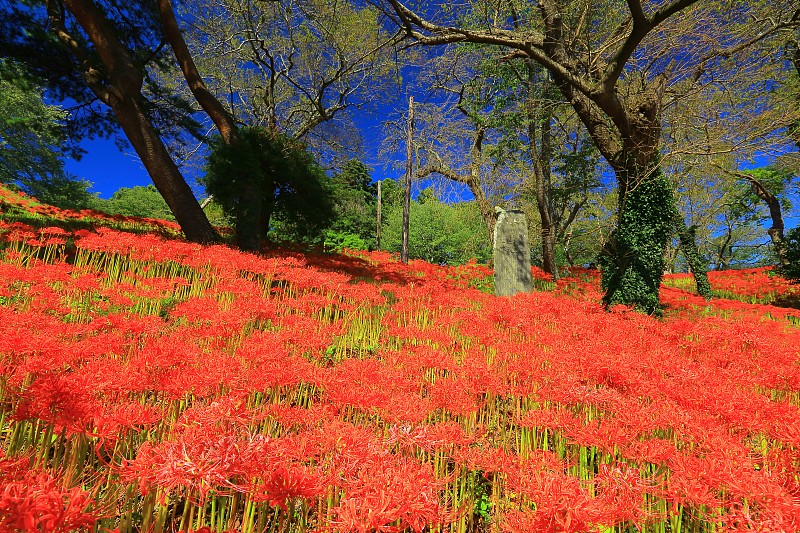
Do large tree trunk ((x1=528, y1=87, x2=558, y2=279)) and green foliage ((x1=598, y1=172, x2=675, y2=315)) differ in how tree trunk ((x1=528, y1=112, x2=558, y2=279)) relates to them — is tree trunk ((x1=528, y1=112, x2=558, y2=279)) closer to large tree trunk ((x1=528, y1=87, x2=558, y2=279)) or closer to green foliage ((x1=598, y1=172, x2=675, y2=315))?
large tree trunk ((x1=528, y1=87, x2=558, y2=279))

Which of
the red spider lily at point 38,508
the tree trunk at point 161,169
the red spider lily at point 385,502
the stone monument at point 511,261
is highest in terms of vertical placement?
the tree trunk at point 161,169

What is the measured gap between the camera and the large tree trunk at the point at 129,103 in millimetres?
8527

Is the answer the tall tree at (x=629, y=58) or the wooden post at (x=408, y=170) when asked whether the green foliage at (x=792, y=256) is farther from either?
the wooden post at (x=408, y=170)

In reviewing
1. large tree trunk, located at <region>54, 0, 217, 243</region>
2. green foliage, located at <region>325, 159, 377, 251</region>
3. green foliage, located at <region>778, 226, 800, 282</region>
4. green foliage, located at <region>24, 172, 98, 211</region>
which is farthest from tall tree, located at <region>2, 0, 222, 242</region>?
green foliage, located at <region>778, 226, 800, 282</region>

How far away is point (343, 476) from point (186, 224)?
9409 mm

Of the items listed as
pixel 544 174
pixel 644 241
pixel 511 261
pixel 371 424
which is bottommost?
pixel 371 424

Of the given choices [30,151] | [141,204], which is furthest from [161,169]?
[141,204]

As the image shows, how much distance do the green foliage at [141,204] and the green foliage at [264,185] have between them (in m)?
33.0

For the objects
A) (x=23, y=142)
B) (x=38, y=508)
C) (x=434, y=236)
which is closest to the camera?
(x=38, y=508)

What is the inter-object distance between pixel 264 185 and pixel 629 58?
1035cm

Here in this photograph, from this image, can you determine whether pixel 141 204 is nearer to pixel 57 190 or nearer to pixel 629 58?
pixel 57 190

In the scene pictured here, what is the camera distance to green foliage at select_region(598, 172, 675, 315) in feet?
28.8

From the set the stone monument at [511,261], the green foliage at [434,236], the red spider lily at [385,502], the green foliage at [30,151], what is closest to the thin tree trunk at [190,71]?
the stone monument at [511,261]

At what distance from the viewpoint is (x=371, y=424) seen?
2469 millimetres
